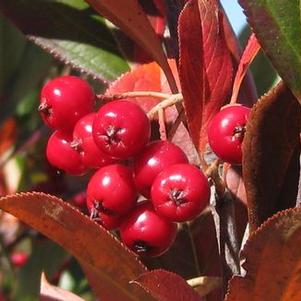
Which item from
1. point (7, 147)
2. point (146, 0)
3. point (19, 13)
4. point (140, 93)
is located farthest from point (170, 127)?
point (7, 147)

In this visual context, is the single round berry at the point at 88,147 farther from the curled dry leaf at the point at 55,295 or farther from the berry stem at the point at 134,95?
the curled dry leaf at the point at 55,295

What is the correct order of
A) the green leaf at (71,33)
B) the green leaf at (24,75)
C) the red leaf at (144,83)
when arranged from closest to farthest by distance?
the red leaf at (144,83) → the green leaf at (71,33) → the green leaf at (24,75)

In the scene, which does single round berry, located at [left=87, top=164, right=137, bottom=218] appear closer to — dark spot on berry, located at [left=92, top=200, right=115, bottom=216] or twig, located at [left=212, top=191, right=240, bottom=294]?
dark spot on berry, located at [left=92, top=200, right=115, bottom=216]

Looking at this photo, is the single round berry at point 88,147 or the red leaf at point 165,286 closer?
the red leaf at point 165,286

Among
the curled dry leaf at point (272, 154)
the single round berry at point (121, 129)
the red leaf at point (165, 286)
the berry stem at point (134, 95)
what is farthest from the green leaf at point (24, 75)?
the red leaf at point (165, 286)

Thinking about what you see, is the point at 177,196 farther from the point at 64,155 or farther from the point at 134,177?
the point at 64,155
